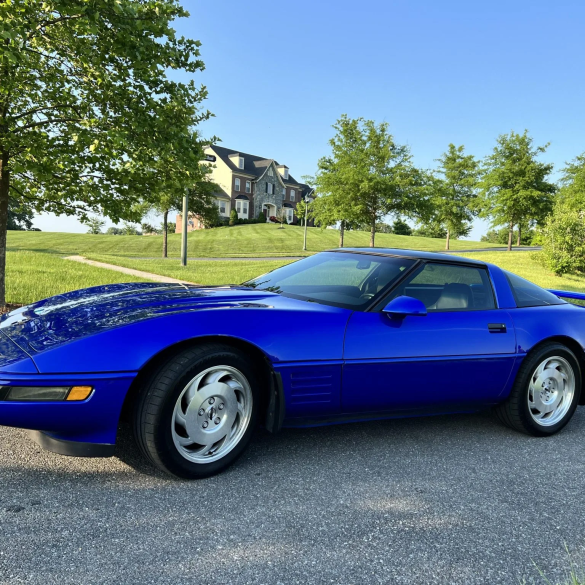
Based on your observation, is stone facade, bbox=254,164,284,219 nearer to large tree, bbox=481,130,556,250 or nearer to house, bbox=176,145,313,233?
house, bbox=176,145,313,233

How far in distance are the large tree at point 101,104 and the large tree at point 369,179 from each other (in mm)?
15348

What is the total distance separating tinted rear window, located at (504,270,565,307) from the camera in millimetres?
3836

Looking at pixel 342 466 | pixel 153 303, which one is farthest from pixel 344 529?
pixel 153 303

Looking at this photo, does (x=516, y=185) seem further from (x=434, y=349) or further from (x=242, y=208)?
(x=242, y=208)

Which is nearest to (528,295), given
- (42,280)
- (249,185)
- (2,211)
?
(2,211)

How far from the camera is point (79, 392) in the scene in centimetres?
232

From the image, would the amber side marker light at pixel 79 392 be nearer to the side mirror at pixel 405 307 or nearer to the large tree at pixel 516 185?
the side mirror at pixel 405 307

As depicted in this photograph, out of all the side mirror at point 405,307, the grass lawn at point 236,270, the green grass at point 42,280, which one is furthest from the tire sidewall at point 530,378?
the grass lawn at point 236,270

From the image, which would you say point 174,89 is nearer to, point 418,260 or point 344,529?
point 418,260

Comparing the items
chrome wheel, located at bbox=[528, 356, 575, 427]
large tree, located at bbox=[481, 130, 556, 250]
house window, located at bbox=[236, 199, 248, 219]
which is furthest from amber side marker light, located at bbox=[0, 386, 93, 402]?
house window, located at bbox=[236, 199, 248, 219]

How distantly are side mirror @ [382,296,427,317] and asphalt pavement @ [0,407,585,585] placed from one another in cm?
89

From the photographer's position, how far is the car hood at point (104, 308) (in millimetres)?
2584

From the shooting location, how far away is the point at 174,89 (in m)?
7.13

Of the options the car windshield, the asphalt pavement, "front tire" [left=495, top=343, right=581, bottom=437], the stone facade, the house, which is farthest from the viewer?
the stone facade
